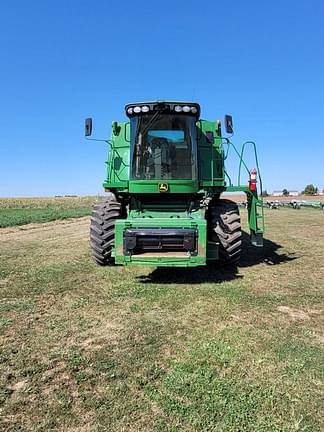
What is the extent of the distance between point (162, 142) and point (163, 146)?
3.3 inches

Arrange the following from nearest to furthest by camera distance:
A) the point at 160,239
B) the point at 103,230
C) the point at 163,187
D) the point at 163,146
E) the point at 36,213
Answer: the point at 160,239 < the point at 163,187 < the point at 103,230 < the point at 163,146 < the point at 36,213

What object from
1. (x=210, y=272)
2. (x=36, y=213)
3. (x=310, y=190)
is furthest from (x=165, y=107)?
(x=310, y=190)

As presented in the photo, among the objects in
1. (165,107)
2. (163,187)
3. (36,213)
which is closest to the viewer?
(163,187)

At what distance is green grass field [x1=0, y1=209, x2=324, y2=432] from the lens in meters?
2.60

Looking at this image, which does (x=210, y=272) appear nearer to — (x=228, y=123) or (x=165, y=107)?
(x=228, y=123)

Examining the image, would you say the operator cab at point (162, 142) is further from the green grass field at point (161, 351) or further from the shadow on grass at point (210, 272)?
the green grass field at point (161, 351)

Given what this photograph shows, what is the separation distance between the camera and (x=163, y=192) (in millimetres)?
6492

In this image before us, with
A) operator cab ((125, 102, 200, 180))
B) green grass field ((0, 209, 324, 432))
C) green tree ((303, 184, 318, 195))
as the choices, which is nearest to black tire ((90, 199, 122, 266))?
green grass field ((0, 209, 324, 432))

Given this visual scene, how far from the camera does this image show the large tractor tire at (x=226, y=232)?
655cm

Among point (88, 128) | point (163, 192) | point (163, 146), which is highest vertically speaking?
point (88, 128)

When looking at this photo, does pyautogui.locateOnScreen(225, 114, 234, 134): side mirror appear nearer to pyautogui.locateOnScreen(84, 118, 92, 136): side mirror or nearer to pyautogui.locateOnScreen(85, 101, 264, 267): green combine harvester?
pyautogui.locateOnScreen(85, 101, 264, 267): green combine harvester

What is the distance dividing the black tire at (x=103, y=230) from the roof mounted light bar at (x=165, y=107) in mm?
1797

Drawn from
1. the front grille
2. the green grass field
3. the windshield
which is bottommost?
the green grass field

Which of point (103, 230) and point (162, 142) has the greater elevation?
point (162, 142)
